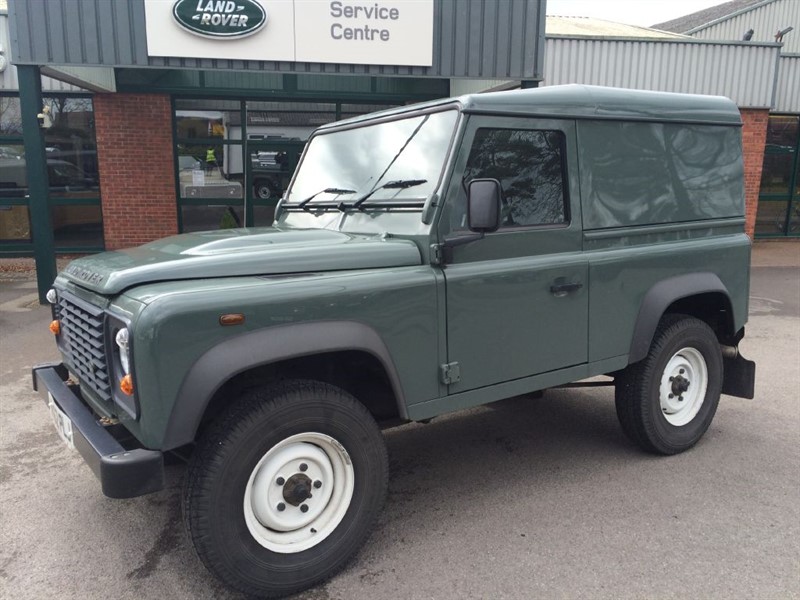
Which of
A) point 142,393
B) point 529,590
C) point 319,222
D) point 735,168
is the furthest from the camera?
point 735,168

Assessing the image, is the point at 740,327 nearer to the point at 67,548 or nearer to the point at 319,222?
the point at 319,222

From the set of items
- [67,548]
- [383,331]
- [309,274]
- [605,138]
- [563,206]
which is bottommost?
[67,548]

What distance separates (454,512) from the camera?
3.55 m

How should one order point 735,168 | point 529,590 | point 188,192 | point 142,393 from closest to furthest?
point 142,393 < point 529,590 < point 735,168 < point 188,192

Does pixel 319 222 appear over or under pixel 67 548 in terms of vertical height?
over

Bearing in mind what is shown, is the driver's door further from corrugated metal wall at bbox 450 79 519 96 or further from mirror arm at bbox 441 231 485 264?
corrugated metal wall at bbox 450 79 519 96

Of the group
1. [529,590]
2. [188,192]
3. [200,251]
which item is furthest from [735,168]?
[188,192]

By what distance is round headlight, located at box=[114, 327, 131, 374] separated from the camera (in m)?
2.44

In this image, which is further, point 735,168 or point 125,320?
point 735,168

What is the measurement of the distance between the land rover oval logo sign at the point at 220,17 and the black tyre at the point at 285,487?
6626mm

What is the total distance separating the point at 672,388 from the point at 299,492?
2.60 metres

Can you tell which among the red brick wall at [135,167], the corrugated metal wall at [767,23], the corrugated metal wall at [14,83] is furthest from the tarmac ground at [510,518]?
the corrugated metal wall at [767,23]

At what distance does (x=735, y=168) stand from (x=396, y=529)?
3.17 metres

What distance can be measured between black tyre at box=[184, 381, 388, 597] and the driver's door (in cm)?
60
